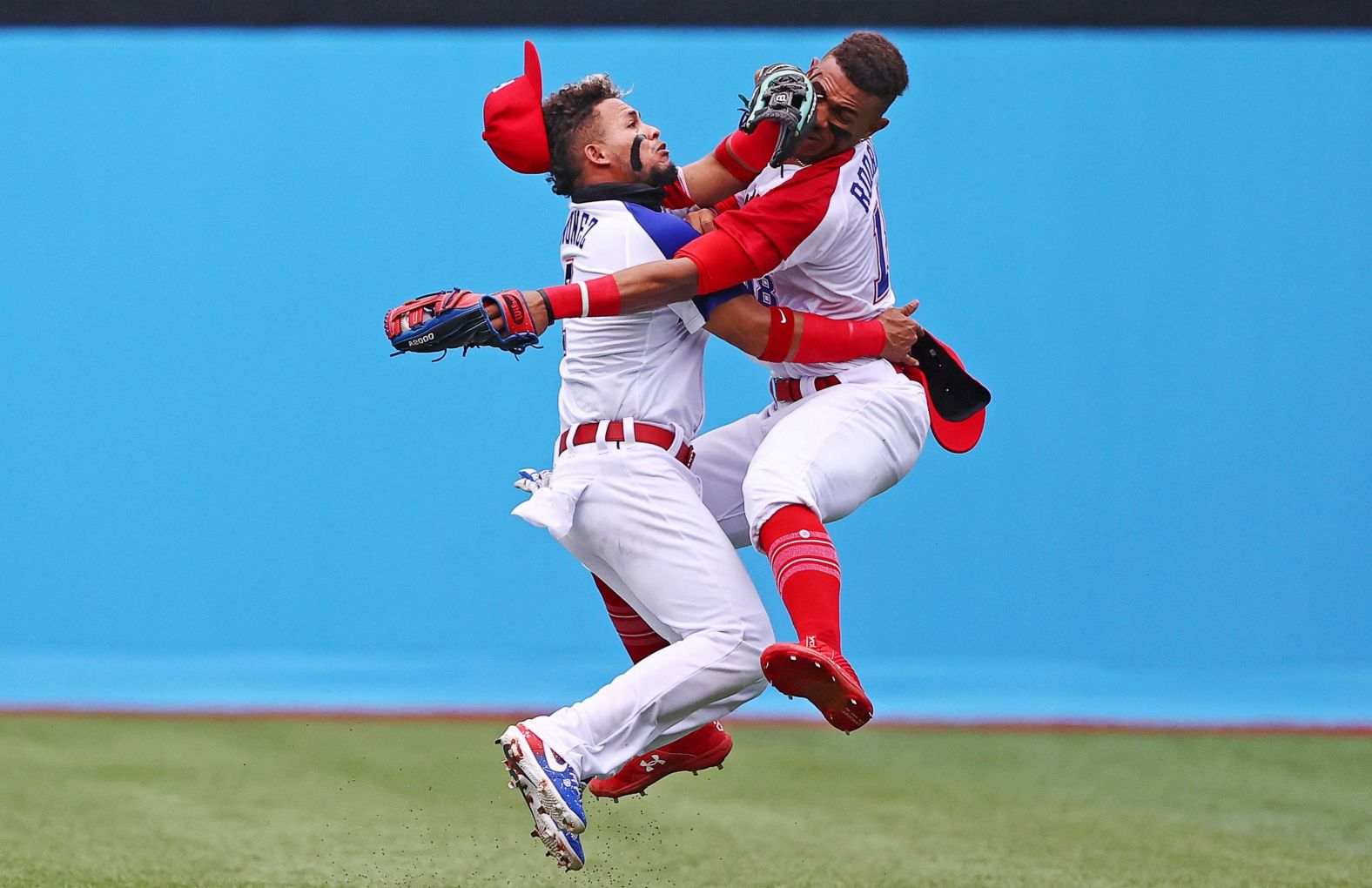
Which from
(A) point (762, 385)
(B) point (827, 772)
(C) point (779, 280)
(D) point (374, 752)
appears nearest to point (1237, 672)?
(B) point (827, 772)

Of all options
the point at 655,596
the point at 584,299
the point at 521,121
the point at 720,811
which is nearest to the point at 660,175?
the point at 521,121

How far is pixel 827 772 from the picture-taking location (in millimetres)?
5609

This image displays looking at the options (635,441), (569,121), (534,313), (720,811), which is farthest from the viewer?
(720,811)

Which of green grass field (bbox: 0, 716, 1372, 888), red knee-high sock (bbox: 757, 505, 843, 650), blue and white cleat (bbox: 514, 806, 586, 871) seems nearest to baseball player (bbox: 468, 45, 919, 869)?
blue and white cleat (bbox: 514, 806, 586, 871)

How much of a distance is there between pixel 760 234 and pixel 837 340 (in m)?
0.27

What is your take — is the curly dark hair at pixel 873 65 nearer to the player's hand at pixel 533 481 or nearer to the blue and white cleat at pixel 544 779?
the player's hand at pixel 533 481

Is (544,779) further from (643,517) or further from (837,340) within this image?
(837,340)

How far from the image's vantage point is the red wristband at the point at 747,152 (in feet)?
10.2

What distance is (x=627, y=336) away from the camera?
9.90 ft

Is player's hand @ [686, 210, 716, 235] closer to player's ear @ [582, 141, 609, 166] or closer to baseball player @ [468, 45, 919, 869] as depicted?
baseball player @ [468, 45, 919, 869]

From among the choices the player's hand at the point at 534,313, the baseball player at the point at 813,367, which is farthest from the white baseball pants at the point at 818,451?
the player's hand at the point at 534,313

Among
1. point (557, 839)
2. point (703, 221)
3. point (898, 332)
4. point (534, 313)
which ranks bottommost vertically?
point (557, 839)

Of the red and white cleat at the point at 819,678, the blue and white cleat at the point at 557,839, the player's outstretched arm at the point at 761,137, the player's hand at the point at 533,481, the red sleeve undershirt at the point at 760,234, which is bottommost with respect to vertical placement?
the blue and white cleat at the point at 557,839

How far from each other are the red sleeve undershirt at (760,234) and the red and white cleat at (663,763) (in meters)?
0.95
